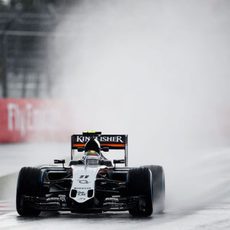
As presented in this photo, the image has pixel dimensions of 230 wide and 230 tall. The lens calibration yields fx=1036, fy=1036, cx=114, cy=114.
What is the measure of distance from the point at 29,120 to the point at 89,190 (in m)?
23.4

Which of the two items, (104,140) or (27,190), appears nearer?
(27,190)

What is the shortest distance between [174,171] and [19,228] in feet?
34.9

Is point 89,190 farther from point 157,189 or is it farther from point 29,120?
point 29,120

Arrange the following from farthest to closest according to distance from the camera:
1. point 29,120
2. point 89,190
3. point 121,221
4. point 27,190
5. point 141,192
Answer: point 29,120 → point 27,190 → point 141,192 → point 89,190 → point 121,221

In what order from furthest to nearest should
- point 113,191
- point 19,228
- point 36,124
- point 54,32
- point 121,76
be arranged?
point 54,32 < point 121,76 < point 36,124 < point 113,191 < point 19,228

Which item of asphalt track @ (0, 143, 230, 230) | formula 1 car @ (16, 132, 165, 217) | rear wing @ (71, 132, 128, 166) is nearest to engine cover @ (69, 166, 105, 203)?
formula 1 car @ (16, 132, 165, 217)

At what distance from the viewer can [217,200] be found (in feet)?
50.1

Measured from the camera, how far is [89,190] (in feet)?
40.8

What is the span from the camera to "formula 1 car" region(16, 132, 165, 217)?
1245cm

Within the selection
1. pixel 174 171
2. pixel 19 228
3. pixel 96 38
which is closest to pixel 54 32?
pixel 96 38

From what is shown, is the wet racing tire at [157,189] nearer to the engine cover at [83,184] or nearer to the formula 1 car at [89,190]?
the formula 1 car at [89,190]

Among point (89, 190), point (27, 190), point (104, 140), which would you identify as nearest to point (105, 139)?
point (104, 140)

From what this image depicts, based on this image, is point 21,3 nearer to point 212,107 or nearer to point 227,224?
point 212,107

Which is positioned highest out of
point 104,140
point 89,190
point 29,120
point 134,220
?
point 104,140
